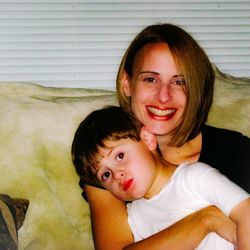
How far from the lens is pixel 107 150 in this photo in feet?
3.87

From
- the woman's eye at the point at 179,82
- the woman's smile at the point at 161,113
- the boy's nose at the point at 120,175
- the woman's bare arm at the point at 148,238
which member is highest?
the woman's eye at the point at 179,82

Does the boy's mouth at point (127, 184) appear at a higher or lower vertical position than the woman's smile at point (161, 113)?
lower

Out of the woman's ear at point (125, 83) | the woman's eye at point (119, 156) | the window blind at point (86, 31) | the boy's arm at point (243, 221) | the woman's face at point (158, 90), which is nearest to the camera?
the boy's arm at point (243, 221)

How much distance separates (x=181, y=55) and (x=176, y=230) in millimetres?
514

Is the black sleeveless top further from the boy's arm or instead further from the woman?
the boy's arm

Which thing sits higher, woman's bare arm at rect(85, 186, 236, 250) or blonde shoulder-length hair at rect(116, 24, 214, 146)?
blonde shoulder-length hair at rect(116, 24, 214, 146)

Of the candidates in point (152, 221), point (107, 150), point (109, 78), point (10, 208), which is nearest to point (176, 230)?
point (152, 221)

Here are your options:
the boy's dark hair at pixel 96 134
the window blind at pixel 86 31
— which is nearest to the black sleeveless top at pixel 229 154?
the boy's dark hair at pixel 96 134

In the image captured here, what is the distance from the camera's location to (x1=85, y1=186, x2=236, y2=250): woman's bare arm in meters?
1.06

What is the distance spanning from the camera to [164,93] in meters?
1.27

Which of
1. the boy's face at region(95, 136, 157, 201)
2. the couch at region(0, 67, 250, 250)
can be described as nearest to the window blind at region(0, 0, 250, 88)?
the couch at region(0, 67, 250, 250)

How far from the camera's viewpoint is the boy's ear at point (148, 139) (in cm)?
123

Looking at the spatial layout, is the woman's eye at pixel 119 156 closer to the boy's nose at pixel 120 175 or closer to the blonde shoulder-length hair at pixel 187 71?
the boy's nose at pixel 120 175

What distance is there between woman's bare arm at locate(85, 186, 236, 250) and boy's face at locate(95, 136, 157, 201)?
0.24ft
